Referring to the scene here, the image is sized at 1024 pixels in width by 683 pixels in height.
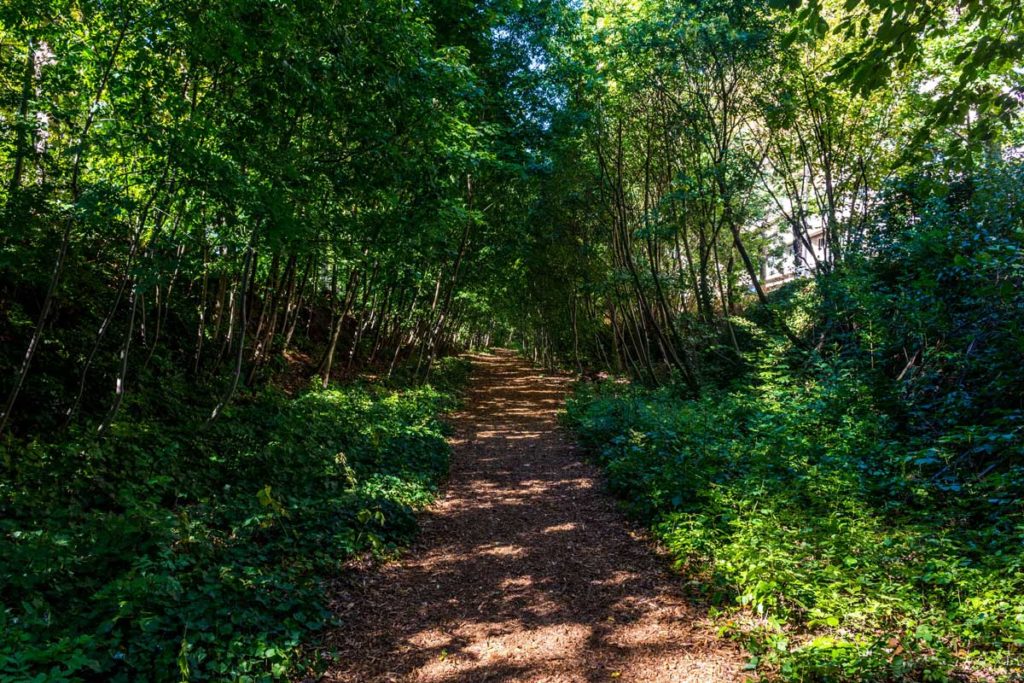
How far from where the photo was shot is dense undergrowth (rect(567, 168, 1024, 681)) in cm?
378

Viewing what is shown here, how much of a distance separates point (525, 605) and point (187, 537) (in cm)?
322

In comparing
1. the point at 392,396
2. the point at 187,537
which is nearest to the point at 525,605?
the point at 187,537

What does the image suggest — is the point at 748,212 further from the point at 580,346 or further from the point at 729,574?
the point at 580,346

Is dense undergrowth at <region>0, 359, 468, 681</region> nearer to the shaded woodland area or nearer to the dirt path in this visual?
the shaded woodland area

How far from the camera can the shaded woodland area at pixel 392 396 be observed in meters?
3.80

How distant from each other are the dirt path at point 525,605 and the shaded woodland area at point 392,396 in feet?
1.38

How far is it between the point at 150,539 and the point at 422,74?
20.8ft

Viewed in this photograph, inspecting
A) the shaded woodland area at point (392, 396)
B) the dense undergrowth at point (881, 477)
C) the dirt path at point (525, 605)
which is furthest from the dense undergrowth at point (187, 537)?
the dense undergrowth at point (881, 477)

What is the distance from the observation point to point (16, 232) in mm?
5473

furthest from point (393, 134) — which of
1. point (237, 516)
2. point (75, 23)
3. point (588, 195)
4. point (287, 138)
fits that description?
point (588, 195)

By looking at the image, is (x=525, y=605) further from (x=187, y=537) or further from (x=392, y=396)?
(x=392, y=396)

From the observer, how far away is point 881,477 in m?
6.49

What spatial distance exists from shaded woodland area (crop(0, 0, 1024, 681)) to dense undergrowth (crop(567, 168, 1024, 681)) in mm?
40

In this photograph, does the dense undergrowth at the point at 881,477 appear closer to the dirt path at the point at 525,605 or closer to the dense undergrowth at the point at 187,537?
the dirt path at the point at 525,605
